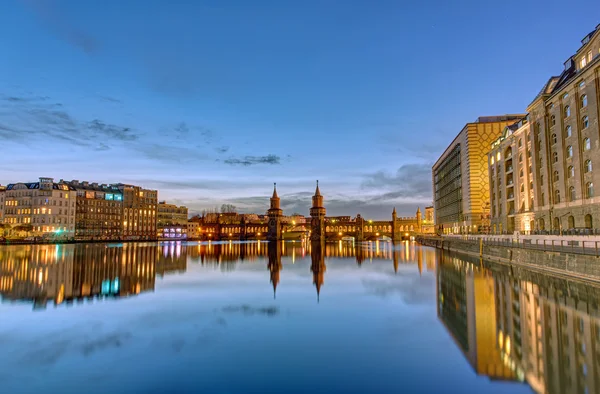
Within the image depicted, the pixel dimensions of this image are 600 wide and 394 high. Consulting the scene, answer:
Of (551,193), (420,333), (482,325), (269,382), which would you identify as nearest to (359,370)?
(269,382)

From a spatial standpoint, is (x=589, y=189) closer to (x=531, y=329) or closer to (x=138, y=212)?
(x=531, y=329)

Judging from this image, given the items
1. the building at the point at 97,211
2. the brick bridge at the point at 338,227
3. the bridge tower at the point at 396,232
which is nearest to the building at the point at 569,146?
the brick bridge at the point at 338,227

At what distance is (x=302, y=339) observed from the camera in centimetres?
1574

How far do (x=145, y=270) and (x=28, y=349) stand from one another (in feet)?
93.3

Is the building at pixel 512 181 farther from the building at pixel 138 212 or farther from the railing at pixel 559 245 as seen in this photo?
the building at pixel 138 212

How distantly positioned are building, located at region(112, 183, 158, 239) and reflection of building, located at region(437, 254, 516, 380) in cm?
14681

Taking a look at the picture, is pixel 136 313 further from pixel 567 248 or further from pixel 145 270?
pixel 567 248

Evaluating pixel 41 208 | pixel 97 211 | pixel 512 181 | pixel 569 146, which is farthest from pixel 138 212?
pixel 569 146

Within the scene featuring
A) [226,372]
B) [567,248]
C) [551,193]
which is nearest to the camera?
[226,372]

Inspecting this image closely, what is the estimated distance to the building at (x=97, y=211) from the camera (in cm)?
13712

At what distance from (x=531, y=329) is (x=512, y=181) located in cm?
5607

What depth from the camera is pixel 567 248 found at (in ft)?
96.5

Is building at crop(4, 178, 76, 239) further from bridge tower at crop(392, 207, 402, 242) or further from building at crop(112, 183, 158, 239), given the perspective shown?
bridge tower at crop(392, 207, 402, 242)

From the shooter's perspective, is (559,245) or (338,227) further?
(338,227)
